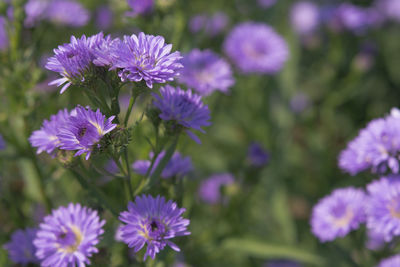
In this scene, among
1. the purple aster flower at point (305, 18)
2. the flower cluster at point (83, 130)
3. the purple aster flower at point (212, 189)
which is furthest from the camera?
the purple aster flower at point (305, 18)

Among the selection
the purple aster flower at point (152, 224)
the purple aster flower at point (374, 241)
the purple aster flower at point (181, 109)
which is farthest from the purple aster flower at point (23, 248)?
the purple aster flower at point (374, 241)

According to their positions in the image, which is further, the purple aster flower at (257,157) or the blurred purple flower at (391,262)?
the purple aster flower at (257,157)

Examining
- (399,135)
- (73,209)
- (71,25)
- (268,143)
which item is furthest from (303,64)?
(73,209)

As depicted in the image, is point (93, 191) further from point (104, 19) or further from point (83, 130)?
point (104, 19)

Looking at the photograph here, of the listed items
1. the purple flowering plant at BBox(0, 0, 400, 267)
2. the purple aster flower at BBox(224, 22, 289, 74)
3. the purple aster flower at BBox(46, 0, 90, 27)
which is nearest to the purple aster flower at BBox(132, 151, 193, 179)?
the purple flowering plant at BBox(0, 0, 400, 267)

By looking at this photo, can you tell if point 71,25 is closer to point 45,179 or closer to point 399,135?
point 45,179

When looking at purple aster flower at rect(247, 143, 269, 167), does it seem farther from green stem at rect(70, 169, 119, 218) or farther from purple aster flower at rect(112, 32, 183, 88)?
purple aster flower at rect(112, 32, 183, 88)

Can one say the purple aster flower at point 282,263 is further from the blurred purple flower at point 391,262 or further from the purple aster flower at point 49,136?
the purple aster flower at point 49,136
